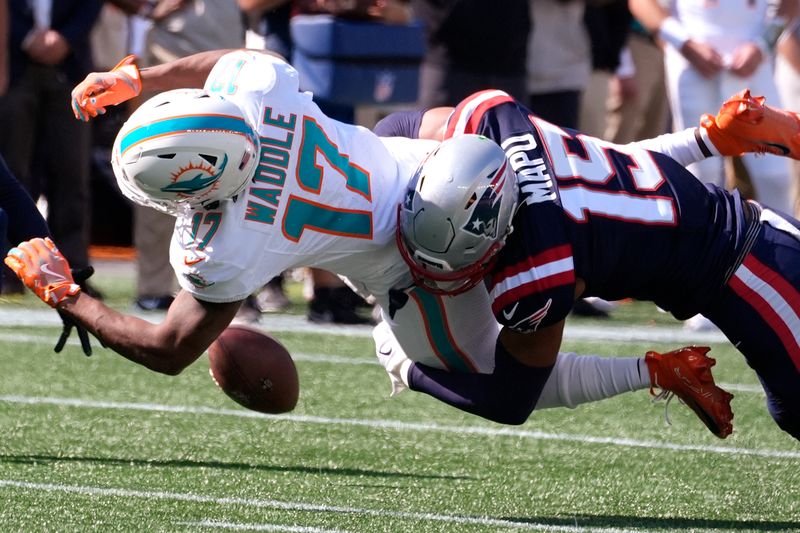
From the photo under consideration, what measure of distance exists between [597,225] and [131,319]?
119 cm

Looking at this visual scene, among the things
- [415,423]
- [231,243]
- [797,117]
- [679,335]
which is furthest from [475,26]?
[231,243]

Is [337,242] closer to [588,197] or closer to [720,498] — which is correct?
[588,197]

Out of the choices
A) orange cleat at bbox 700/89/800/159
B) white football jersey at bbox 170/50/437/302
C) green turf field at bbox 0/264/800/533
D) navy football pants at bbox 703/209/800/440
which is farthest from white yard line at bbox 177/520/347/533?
orange cleat at bbox 700/89/800/159

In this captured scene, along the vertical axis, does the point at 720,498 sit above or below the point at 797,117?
below

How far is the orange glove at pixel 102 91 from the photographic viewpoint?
4.02 m

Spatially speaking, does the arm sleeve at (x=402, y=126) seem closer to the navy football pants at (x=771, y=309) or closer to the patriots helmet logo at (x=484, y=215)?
the patriots helmet logo at (x=484, y=215)

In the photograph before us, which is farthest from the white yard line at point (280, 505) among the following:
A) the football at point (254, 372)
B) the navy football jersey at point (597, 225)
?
the navy football jersey at point (597, 225)

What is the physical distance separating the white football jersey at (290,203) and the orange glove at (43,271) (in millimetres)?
325

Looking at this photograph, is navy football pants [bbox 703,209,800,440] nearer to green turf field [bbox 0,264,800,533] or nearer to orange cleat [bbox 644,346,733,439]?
orange cleat [bbox 644,346,733,439]

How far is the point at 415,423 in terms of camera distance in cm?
511

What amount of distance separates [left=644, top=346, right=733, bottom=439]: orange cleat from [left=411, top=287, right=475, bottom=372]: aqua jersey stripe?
53cm

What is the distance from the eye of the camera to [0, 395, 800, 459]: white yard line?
4739mm

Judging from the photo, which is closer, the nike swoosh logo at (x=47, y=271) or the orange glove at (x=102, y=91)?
the nike swoosh logo at (x=47, y=271)

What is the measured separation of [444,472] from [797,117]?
4.56 ft
